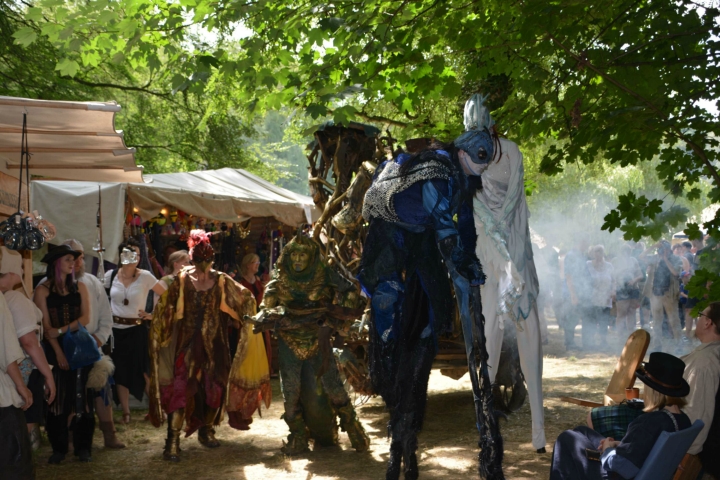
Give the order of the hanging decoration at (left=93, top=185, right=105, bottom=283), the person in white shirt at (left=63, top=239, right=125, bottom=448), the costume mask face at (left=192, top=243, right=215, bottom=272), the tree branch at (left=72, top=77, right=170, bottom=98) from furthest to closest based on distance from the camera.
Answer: the tree branch at (left=72, top=77, right=170, bottom=98) → the hanging decoration at (left=93, top=185, right=105, bottom=283) → the person in white shirt at (left=63, top=239, right=125, bottom=448) → the costume mask face at (left=192, top=243, right=215, bottom=272)

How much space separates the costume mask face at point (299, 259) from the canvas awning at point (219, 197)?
3733 millimetres

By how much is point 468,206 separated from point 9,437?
324cm

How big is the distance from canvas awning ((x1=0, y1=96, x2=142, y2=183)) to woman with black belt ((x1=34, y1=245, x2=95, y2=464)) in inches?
38.3

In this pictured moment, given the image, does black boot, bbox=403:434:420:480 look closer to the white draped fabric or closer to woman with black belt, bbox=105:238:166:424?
the white draped fabric

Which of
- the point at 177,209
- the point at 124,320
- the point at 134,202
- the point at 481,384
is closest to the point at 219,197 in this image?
the point at 177,209

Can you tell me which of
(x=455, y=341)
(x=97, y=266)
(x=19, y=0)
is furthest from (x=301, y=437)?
(x=19, y=0)

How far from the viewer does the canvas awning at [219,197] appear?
10.1m

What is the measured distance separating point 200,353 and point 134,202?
3.36 m

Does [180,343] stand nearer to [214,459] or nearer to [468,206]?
[214,459]

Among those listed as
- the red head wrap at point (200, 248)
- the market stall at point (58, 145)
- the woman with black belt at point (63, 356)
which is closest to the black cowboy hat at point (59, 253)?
the woman with black belt at point (63, 356)

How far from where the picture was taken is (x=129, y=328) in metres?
8.99

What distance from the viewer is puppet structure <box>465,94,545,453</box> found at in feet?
16.1

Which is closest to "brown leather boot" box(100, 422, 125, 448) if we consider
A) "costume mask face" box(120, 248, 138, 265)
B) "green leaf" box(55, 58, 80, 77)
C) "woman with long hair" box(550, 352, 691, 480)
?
"costume mask face" box(120, 248, 138, 265)

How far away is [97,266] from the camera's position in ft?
33.7
